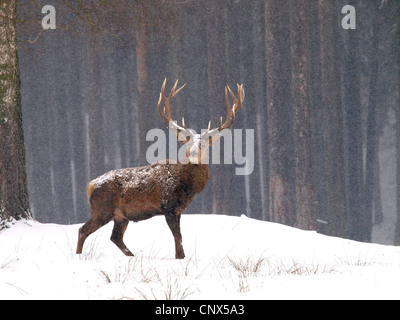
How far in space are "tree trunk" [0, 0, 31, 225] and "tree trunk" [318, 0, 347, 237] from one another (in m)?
9.43

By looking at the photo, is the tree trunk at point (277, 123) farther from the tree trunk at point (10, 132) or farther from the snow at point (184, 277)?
the tree trunk at point (10, 132)

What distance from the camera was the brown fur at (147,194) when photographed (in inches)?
259

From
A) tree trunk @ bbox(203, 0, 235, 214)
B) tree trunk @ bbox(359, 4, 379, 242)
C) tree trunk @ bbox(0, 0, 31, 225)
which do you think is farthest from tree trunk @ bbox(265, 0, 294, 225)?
tree trunk @ bbox(359, 4, 379, 242)

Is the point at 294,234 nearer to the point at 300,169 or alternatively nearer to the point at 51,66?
the point at 300,169

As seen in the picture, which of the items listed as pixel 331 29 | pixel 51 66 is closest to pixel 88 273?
pixel 331 29

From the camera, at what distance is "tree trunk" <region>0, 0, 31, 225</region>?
29.2 feet

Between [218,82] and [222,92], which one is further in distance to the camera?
[218,82]

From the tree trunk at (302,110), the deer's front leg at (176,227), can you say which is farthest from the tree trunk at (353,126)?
the deer's front leg at (176,227)

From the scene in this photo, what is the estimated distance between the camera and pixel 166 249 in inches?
310

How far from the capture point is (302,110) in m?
13.1

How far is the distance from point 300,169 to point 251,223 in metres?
4.35

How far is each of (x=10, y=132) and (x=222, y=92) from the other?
24.4 feet

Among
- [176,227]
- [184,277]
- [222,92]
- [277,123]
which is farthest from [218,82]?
[184,277]

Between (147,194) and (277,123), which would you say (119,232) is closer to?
(147,194)
